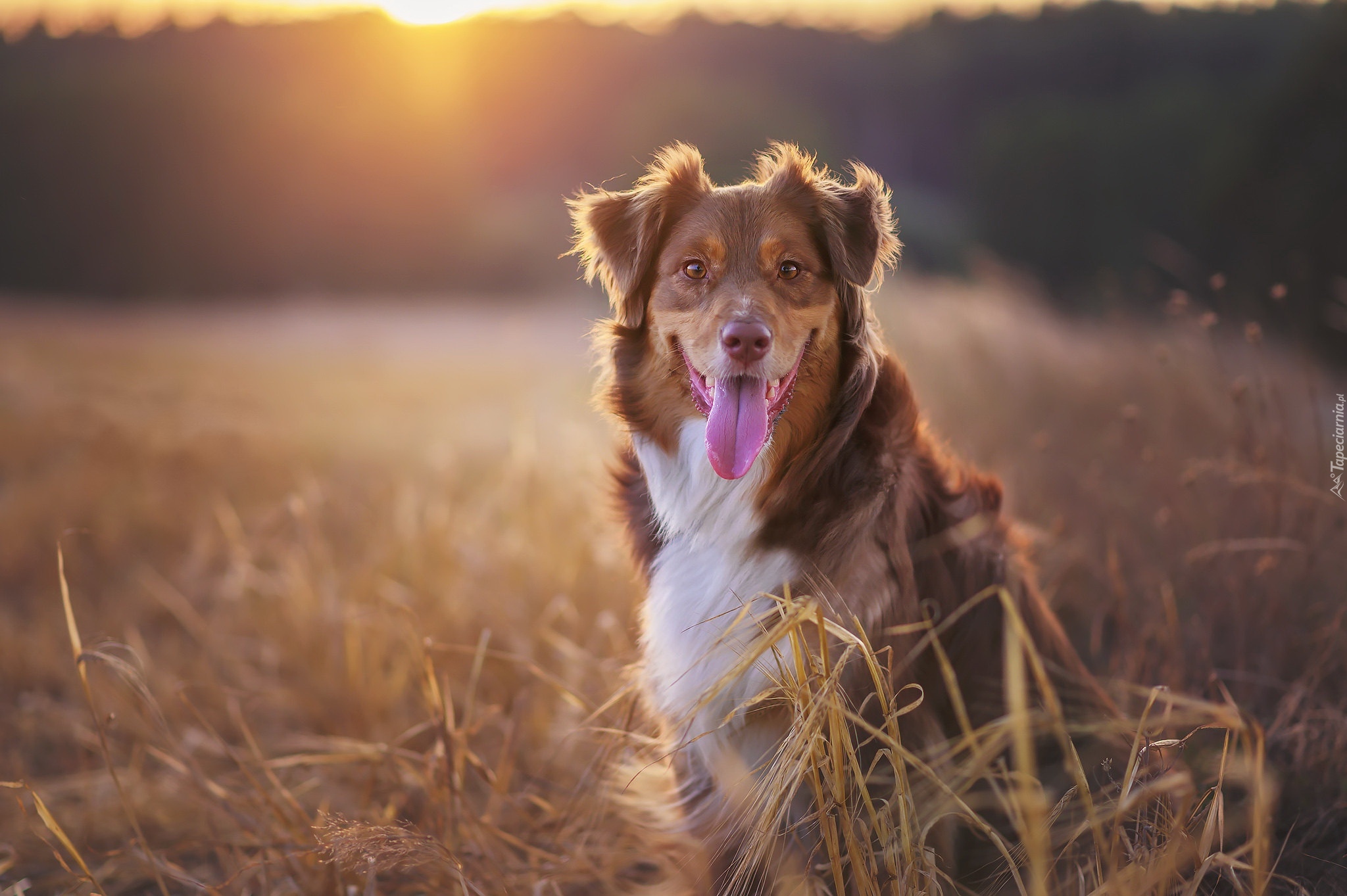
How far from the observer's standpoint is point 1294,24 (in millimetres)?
11734

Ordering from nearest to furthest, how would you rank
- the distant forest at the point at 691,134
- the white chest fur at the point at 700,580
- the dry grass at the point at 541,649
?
1. the dry grass at the point at 541,649
2. the white chest fur at the point at 700,580
3. the distant forest at the point at 691,134

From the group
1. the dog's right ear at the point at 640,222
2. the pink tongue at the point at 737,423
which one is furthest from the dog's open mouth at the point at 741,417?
the dog's right ear at the point at 640,222

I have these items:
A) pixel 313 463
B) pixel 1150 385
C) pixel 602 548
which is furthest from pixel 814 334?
pixel 313 463

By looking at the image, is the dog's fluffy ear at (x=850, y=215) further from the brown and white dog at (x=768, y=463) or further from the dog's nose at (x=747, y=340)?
the dog's nose at (x=747, y=340)

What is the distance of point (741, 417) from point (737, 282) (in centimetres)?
43

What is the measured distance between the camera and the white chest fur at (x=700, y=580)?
2.23 m

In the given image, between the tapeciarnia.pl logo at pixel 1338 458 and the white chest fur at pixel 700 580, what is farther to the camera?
the tapeciarnia.pl logo at pixel 1338 458

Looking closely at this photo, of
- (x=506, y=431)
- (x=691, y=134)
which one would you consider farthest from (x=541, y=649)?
(x=691, y=134)

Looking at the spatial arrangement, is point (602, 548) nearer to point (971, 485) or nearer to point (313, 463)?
point (971, 485)

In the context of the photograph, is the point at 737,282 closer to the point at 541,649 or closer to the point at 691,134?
the point at 541,649

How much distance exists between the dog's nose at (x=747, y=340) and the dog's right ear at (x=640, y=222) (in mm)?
494

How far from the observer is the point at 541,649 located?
4.02 meters

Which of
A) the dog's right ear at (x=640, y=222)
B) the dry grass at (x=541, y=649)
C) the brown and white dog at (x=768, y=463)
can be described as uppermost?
the dog's right ear at (x=640, y=222)

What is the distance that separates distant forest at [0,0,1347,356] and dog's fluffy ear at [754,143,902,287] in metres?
6.70
